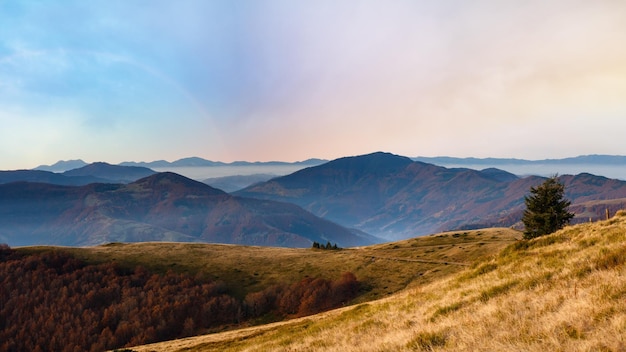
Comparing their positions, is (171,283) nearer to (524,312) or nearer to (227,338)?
(227,338)

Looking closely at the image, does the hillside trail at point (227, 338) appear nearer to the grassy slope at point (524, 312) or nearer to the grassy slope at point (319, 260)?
the grassy slope at point (524, 312)

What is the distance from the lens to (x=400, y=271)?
102 m

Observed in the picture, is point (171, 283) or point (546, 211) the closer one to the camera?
point (546, 211)

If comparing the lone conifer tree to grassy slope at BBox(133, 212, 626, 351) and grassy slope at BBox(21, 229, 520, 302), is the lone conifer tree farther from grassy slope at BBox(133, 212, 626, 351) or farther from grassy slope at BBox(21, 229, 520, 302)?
grassy slope at BBox(133, 212, 626, 351)

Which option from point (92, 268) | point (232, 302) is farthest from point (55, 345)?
point (232, 302)

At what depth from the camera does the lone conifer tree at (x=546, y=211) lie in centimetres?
7012

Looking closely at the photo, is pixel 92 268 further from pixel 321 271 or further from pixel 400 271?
pixel 400 271

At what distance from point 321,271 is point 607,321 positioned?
11732cm

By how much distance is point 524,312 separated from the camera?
12.6 meters

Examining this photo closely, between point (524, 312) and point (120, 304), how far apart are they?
472 ft

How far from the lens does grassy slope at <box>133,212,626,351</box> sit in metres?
9.99

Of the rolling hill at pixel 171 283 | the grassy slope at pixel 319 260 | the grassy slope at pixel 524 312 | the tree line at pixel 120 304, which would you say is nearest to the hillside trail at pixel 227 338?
the grassy slope at pixel 524 312

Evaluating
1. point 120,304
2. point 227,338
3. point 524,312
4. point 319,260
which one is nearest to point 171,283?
point 120,304

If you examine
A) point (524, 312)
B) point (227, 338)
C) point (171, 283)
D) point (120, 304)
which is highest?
point (524, 312)
